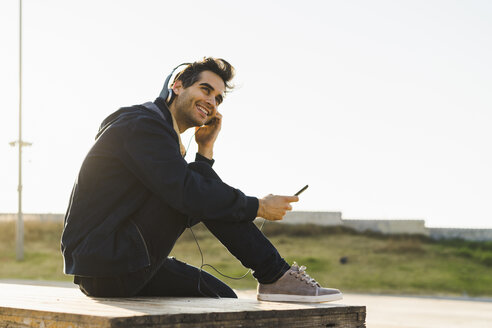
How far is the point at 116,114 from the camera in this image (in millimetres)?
3084

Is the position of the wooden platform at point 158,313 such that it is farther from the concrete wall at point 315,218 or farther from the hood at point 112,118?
the concrete wall at point 315,218

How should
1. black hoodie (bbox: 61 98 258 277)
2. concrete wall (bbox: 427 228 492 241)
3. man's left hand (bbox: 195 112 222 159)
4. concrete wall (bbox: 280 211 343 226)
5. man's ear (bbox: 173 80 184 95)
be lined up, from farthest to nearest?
1. concrete wall (bbox: 280 211 343 226)
2. concrete wall (bbox: 427 228 492 241)
3. man's left hand (bbox: 195 112 222 159)
4. man's ear (bbox: 173 80 184 95)
5. black hoodie (bbox: 61 98 258 277)

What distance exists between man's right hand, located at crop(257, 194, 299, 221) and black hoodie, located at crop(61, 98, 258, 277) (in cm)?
4

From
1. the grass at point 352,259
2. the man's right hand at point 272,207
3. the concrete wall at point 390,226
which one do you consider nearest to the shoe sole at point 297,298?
the man's right hand at point 272,207

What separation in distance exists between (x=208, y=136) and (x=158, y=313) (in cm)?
159

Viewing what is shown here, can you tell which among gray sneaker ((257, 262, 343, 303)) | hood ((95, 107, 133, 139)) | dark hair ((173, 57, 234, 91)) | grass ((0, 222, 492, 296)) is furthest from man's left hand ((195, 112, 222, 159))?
grass ((0, 222, 492, 296))

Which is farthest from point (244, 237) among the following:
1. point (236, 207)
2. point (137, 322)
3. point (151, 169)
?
point (137, 322)

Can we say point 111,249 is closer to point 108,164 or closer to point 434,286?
point 108,164

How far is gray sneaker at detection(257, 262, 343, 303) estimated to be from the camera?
3.05m

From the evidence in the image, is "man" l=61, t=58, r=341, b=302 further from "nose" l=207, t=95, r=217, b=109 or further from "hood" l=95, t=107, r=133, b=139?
"nose" l=207, t=95, r=217, b=109

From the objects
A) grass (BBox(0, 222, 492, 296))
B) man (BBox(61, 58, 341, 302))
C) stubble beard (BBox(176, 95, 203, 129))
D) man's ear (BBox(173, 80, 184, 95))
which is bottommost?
grass (BBox(0, 222, 492, 296))

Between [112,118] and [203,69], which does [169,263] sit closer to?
[112,118]

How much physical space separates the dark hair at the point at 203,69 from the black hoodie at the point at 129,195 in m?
0.58

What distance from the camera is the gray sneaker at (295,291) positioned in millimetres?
3053
